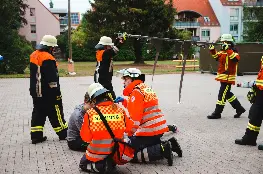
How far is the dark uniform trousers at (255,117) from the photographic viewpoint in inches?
266

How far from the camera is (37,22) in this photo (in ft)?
207

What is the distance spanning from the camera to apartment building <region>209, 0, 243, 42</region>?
67.6 m

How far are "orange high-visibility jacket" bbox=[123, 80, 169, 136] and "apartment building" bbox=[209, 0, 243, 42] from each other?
64596mm

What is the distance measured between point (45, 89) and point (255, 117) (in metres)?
3.75

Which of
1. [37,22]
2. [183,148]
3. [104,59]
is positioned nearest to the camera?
[183,148]

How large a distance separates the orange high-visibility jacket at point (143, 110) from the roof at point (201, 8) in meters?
61.7

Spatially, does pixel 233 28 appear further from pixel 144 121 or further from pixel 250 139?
pixel 144 121

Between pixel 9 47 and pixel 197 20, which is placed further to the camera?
pixel 197 20

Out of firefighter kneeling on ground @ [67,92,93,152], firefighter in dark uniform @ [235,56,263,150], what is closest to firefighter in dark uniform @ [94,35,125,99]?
firefighter kneeling on ground @ [67,92,93,152]

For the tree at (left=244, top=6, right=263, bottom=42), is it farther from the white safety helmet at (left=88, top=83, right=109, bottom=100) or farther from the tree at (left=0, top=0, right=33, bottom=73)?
the white safety helmet at (left=88, top=83, right=109, bottom=100)

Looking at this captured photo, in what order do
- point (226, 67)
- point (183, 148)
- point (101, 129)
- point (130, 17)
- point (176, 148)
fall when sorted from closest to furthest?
1. point (101, 129)
2. point (176, 148)
3. point (183, 148)
4. point (226, 67)
5. point (130, 17)

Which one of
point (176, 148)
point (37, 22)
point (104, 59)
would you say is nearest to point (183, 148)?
point (176, 148)

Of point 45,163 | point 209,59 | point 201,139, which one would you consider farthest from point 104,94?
point 209,59

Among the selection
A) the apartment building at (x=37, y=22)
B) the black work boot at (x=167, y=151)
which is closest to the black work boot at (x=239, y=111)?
the black work boot at (x=167, y=151)
